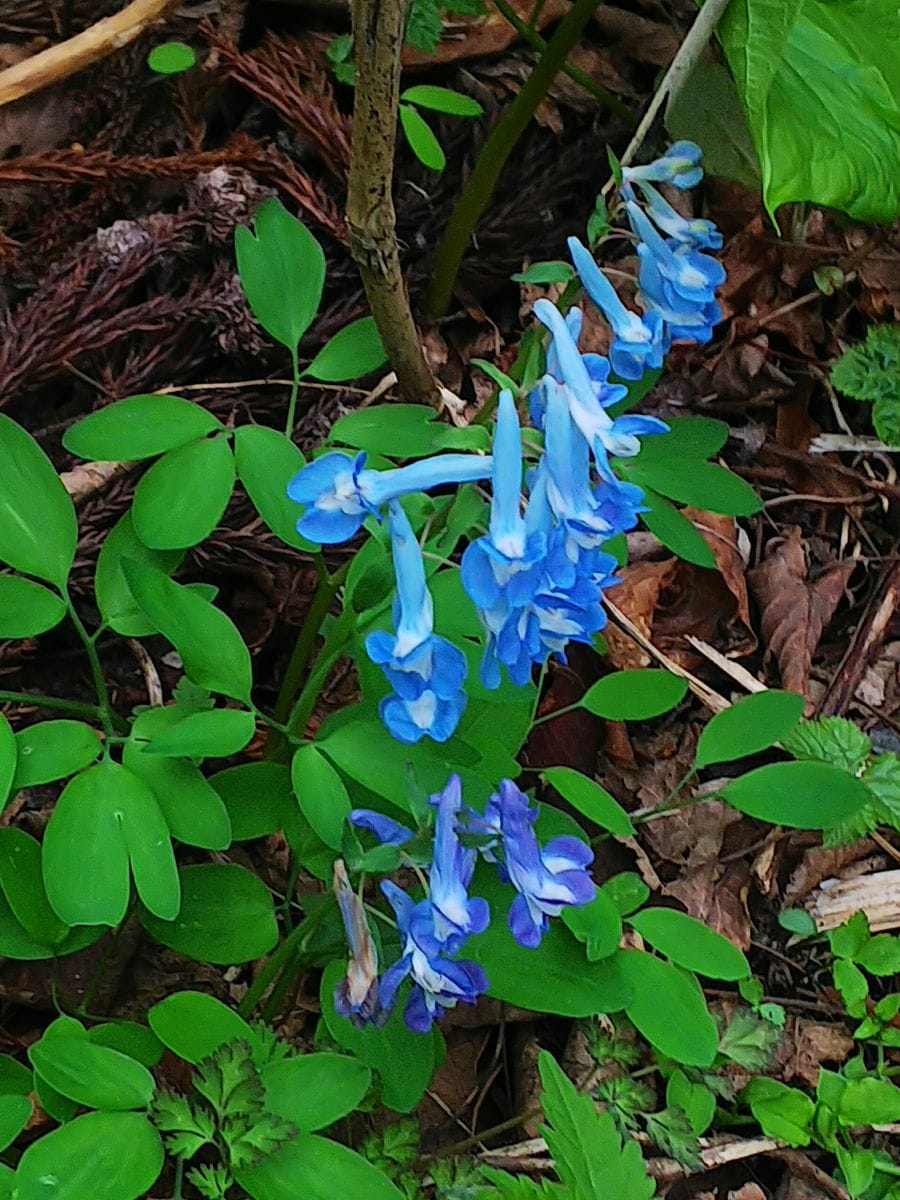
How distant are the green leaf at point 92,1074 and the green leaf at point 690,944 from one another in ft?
1.97

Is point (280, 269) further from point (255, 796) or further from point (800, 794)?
point (800, 794)

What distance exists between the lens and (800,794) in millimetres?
1441

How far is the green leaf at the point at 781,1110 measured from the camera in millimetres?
1605

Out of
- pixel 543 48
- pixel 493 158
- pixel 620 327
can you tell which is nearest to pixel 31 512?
pixel 620 327

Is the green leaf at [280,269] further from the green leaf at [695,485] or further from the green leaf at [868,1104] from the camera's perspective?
the green leaf at [868,1104]

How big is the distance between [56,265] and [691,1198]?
1707 mm

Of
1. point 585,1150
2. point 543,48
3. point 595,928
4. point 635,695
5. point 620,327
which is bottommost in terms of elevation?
point 585,1150

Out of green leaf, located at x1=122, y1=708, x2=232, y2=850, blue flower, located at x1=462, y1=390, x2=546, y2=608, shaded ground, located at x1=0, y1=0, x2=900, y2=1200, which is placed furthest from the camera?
shaded ground, located at x1=0, y1=0, x2=900, y2=1200

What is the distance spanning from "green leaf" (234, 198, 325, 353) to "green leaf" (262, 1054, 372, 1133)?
0.86 meters

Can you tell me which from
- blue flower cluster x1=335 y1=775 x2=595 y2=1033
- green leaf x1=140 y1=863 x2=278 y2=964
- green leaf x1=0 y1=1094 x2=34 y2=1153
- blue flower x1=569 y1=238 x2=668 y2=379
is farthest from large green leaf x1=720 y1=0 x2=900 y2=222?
green leaf x1=0 y1=1094 x2=34 y2=1153

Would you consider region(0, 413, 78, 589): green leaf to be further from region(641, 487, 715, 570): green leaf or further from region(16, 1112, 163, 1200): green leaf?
region(641, 487, 715, 570): green leaf

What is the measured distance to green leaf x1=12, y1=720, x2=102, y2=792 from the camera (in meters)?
1.23

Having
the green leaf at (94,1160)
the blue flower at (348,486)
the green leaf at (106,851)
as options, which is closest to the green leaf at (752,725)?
the blue flower at (348,486)

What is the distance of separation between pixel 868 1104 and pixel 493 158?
1.51 m
